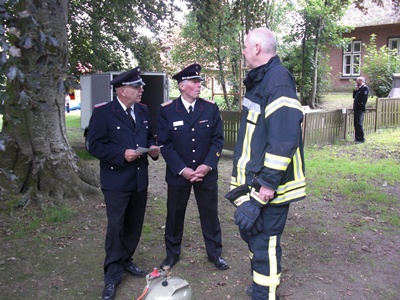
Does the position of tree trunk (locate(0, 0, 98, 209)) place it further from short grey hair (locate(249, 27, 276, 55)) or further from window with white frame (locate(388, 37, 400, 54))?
window with white frame (locate(388, 37, 400, 54))

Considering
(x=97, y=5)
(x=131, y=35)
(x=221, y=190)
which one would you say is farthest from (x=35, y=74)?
(x=131, y=35)

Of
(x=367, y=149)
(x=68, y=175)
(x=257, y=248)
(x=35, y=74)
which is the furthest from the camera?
(x=367, y=149)

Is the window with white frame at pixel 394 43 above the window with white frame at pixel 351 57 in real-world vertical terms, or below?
above

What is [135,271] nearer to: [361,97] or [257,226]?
[257,226]

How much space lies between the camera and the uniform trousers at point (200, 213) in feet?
14.1

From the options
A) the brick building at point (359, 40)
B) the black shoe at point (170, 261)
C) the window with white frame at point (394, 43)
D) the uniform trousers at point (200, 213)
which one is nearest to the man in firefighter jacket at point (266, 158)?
the uniform trousers at point (200, 213)

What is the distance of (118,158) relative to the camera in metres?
3.76

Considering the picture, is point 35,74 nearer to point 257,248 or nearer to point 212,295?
point 257,248

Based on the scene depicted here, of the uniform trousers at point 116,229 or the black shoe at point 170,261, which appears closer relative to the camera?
the uniform trousers at point 116,229

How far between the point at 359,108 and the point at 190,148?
9.85 meters

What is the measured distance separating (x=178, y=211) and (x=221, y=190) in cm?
319

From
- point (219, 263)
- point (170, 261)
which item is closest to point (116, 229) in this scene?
point (170, 261)

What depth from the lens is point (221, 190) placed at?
7453 millimetres

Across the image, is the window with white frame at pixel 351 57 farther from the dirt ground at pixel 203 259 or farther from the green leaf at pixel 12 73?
the green leaf at pixel 12 73
